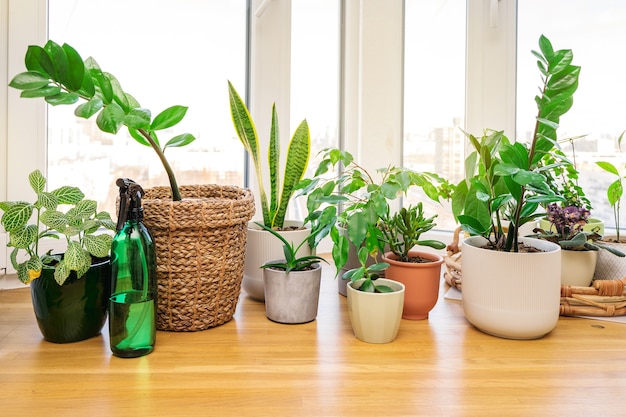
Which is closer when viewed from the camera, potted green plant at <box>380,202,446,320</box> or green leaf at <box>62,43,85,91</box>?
green leaf at <box>62,43,85,91</box>

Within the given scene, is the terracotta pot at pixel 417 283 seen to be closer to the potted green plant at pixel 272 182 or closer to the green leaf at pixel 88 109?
the potted green plant at pixel 272 182

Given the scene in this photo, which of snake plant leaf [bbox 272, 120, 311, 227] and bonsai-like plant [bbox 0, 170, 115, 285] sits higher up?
snake plant leaf [bbox 272, 120, 311, 227]

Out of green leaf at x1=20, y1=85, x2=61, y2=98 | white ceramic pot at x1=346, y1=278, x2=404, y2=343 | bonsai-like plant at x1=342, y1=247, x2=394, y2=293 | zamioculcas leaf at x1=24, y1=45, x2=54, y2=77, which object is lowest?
white ceramic pot at x1=346, y1=278, x2=404, y2=343

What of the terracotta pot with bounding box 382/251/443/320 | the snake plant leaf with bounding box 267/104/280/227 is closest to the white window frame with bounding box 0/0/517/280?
the snake plant leaf with bounding box 267/104/280/227

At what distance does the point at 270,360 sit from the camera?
0.83 meters

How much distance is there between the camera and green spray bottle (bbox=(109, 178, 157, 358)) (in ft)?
2.74

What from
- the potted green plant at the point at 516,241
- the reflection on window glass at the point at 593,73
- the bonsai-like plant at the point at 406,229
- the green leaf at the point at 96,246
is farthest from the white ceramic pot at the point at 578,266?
the green leaf at the point at 96,246

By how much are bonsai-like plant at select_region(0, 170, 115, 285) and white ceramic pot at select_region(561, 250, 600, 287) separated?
91 centimetres

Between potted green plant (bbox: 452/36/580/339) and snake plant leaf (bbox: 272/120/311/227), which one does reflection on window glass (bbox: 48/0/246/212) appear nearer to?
snake plant leaf (bbox: 272/120/311/227)

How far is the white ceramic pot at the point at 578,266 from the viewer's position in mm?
1078

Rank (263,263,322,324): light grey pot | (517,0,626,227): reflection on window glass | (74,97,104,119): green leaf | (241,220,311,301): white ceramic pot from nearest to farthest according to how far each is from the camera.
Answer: (74,97,104,119): green leaf → (263,263,322,324): light grey pot → (241,220,311,301): white ceramic pot → (517,0,626,227): reflection on window glass

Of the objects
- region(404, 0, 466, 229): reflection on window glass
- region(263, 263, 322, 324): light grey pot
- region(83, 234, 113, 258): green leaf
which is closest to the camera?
region(83, 234, 113, 258): green leaf

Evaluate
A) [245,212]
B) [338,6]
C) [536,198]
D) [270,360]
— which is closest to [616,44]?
[338,6]

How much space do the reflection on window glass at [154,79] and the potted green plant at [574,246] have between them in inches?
33.8
